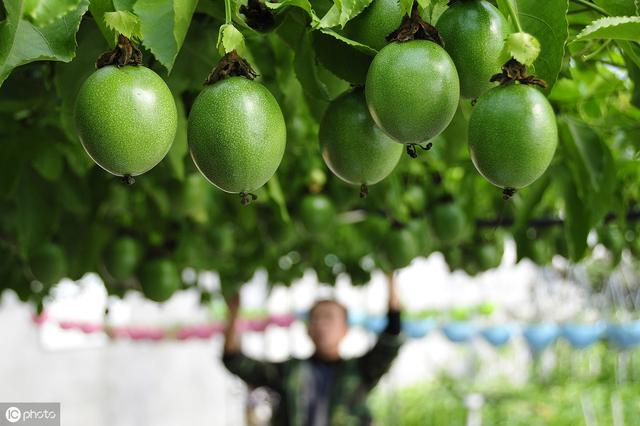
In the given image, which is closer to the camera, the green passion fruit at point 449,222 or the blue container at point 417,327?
the green passion fruit at point 449,222

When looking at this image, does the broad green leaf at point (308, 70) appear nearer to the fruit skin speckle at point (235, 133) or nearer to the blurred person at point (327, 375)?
the fruit skin speckle at point (235, 133)

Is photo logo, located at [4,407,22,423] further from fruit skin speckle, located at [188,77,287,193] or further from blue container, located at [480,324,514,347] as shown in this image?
blue container, located at [480,324,514,347]

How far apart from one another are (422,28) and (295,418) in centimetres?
310

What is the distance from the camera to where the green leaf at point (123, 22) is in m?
0.69

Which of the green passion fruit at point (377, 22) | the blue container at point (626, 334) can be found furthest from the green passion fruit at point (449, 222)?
the blue container at point (626, 334)

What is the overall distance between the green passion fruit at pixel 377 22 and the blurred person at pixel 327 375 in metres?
2.84

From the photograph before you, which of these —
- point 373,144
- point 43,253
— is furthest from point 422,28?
point 43,253

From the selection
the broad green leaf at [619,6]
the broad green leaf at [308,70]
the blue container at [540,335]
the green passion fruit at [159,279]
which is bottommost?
the blue container at [540,335]

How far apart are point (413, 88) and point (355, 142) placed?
151 mm

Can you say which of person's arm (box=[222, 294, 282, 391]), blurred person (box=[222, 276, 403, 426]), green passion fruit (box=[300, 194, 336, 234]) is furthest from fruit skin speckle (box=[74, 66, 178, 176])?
person's arm (box=[222, 294, 282, 391])

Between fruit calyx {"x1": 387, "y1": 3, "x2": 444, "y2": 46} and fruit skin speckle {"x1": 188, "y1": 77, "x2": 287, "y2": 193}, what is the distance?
149 millimetres

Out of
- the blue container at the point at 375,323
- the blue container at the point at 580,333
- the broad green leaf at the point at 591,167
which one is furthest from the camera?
the blue container at the point at 375,323

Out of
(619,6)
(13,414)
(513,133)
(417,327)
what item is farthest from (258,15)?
(417,327)

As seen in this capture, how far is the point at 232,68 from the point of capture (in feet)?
2.39
